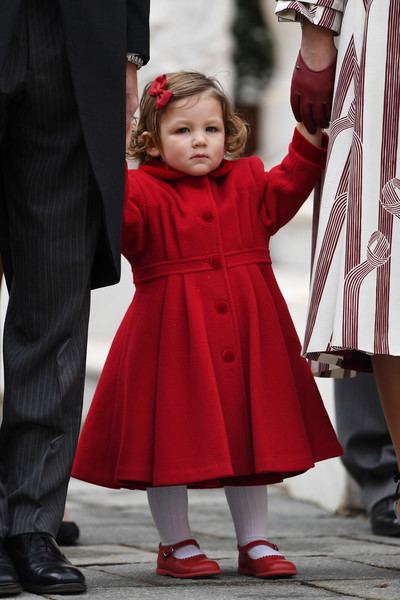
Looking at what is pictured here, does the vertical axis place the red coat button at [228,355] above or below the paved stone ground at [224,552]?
above

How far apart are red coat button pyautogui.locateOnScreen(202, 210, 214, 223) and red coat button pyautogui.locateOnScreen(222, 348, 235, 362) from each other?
1.02 ft

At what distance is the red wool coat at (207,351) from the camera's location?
Answer: 120 inches

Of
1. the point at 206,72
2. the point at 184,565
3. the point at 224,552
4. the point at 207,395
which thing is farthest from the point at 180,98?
the point at 206,72

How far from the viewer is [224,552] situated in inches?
142

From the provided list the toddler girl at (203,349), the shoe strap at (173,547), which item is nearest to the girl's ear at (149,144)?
the toddler girl at (203,349)

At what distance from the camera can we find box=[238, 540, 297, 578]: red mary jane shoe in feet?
10.0

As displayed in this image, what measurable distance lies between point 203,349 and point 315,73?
2.17 ft

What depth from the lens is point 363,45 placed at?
2.86m

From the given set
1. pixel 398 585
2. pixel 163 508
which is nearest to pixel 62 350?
pixel 163 508

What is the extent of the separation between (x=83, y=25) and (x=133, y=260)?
681 millimetres

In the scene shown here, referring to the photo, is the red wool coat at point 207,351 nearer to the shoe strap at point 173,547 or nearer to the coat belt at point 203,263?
the coat belt at point 203,263

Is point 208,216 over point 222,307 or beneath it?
over

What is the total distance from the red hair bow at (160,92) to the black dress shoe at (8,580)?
1147 mm

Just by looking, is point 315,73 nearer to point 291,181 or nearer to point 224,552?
point 291,181
